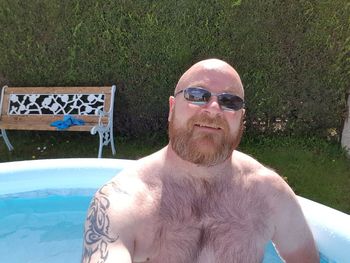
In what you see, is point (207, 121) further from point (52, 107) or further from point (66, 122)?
point (52, 107)

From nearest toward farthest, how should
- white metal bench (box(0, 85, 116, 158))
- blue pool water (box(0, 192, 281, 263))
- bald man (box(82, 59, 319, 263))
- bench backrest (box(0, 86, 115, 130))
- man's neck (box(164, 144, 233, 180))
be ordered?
1. bald man (box(82, 59, 319, 263))
2. man's neck (box(164, 144, 233, 180))
3. blue pool water (box(0, 192, 281, 263))
4. white metal bench (box(0, 85, 116, 158))
5. bench backrest (box(0, 86, 115, 130))

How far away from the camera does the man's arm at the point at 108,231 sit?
2412mm

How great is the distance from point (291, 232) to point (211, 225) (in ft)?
1.86

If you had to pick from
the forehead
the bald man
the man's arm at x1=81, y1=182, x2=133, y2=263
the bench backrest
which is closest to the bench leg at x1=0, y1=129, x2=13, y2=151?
the bench backrest

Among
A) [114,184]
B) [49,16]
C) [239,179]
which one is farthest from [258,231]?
[49,16]

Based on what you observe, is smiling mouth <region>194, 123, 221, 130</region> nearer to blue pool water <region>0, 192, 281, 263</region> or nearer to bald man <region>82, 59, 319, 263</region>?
bald man <region>82, 59, 319, 263</region>

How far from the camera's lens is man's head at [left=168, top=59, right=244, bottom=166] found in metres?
2.63

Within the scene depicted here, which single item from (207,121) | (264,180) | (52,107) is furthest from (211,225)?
(52,107)

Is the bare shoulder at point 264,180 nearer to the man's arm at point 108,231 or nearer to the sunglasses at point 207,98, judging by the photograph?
the sunglasses at point 207,98

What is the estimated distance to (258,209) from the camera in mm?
2865

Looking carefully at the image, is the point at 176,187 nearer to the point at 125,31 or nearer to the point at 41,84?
the point at 125,31

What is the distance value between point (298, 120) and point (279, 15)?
136cm

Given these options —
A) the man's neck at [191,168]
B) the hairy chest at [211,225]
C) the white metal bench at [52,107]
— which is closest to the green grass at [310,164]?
the white metal bench at [52,107]

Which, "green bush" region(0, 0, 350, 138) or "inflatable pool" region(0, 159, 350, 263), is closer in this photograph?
"inflatable pool" region(0, 159, 350, 263)
